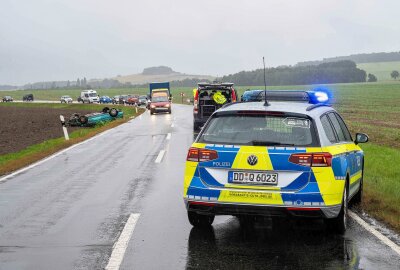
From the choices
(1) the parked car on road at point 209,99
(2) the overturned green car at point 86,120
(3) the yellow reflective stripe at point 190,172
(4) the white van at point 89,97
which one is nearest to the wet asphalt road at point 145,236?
(3) the yellow reflective stripe at point 190,172

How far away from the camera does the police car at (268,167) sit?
601 centimetres

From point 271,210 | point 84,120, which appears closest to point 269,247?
point 271,210

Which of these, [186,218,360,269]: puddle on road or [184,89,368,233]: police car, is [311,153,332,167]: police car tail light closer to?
[184,89,368,233]: police car

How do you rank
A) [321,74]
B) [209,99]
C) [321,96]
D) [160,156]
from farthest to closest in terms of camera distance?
[321,74] → [209,99] → [160,156] → [321,96]

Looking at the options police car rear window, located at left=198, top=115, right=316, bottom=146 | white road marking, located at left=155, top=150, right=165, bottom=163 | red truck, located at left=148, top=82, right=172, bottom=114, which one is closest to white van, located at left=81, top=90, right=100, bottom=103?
red truck, located at left=148, top=82, right=172, bottom=114

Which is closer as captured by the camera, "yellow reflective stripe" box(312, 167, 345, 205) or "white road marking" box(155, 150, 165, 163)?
"yellow reflective stripe" box(312, 167, 345, 205)

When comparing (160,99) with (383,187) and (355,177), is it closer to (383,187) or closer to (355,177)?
(383,187)

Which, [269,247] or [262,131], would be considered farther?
[262,131]

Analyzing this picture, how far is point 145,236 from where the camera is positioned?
21.7 ft

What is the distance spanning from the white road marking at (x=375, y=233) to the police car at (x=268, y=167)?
43 cm

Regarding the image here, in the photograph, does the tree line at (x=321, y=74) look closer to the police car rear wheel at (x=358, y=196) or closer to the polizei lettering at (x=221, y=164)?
the police car rear wheel at (x=358, y=196)

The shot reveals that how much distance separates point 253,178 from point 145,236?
1595 mm

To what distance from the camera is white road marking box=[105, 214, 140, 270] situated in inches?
215

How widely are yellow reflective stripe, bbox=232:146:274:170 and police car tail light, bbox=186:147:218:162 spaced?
290 millimetres
